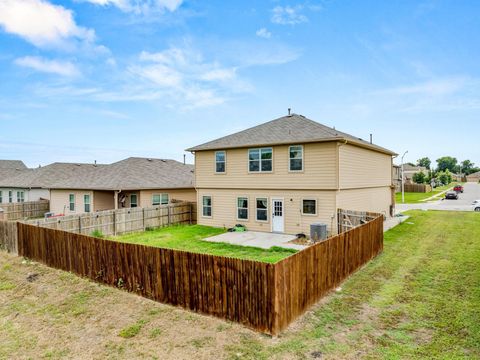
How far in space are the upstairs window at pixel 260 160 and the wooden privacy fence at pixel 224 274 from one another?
789cm

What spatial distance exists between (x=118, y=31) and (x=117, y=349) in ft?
57.9

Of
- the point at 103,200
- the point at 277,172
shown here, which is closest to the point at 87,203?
the point at 103,200

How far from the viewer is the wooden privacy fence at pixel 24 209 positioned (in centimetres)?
2570

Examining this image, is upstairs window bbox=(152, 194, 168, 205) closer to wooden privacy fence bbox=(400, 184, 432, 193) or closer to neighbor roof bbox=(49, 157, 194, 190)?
neighbor roof bbox=(49, 157, 194, 190)

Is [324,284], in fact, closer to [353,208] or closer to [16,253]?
[353,208]

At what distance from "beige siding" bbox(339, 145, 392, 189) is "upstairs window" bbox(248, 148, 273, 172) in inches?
157

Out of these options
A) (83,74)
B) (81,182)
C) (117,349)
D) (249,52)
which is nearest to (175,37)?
(249,52)

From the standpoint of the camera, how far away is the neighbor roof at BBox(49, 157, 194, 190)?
23.1 metres

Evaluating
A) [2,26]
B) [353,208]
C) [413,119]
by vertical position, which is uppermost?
[2,26]

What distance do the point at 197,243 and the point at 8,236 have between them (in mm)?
8222

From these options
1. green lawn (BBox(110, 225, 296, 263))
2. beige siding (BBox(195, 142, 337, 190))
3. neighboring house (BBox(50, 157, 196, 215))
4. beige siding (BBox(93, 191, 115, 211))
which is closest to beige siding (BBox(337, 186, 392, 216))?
beige siding (BBox(195, 142, 337, 190))

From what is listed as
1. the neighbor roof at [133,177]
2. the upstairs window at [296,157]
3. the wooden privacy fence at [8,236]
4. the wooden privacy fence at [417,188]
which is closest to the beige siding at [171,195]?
the neighbor roof at [133,177]

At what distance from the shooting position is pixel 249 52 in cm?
1980

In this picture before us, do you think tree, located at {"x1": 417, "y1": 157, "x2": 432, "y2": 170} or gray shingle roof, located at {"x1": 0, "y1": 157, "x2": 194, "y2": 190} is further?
tree, located at {"x1": 417, "y1": 157, "x2": 432, "y2": 170}
